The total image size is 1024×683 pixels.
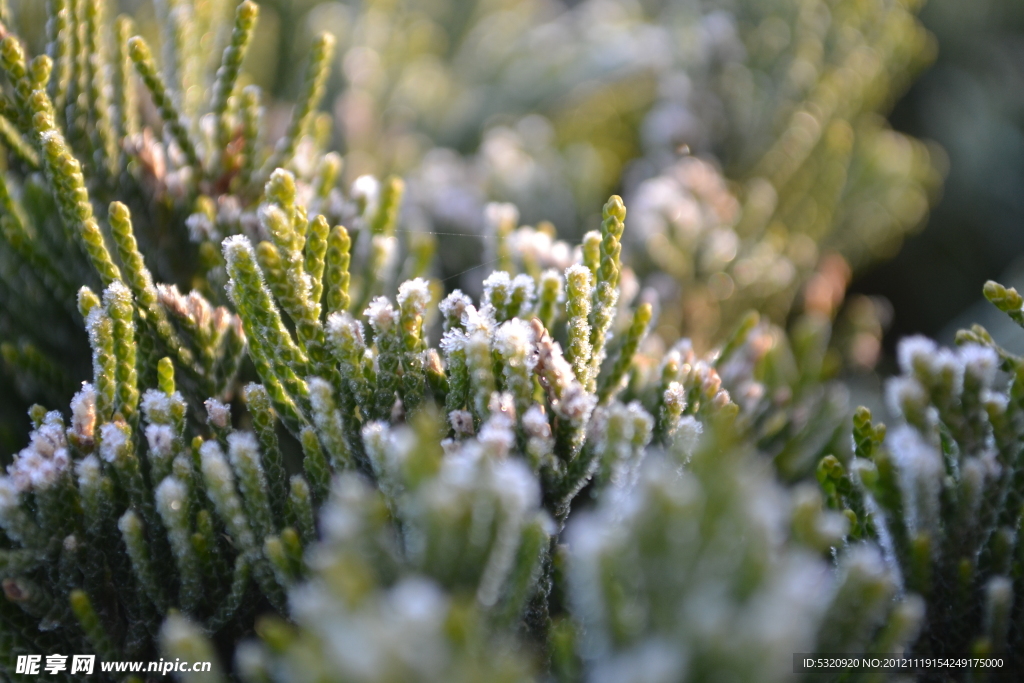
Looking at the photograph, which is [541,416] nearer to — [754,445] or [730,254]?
[754,445]

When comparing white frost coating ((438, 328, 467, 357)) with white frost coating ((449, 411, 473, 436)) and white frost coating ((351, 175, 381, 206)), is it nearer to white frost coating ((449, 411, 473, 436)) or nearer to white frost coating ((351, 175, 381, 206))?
white frost coating ((449, 411, 473, 436))

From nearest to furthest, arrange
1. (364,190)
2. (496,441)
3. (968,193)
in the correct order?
(496,441) < (364,190) < (968,193)

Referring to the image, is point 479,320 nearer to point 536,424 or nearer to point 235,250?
point 536,424

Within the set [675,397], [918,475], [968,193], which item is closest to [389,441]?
[675,397]

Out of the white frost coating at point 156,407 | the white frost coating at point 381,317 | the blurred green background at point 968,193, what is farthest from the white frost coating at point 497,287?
the blurred green background at point 968,193

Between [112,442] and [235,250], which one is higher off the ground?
[235,250]

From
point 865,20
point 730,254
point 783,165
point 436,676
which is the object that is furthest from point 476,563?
point 865,20
